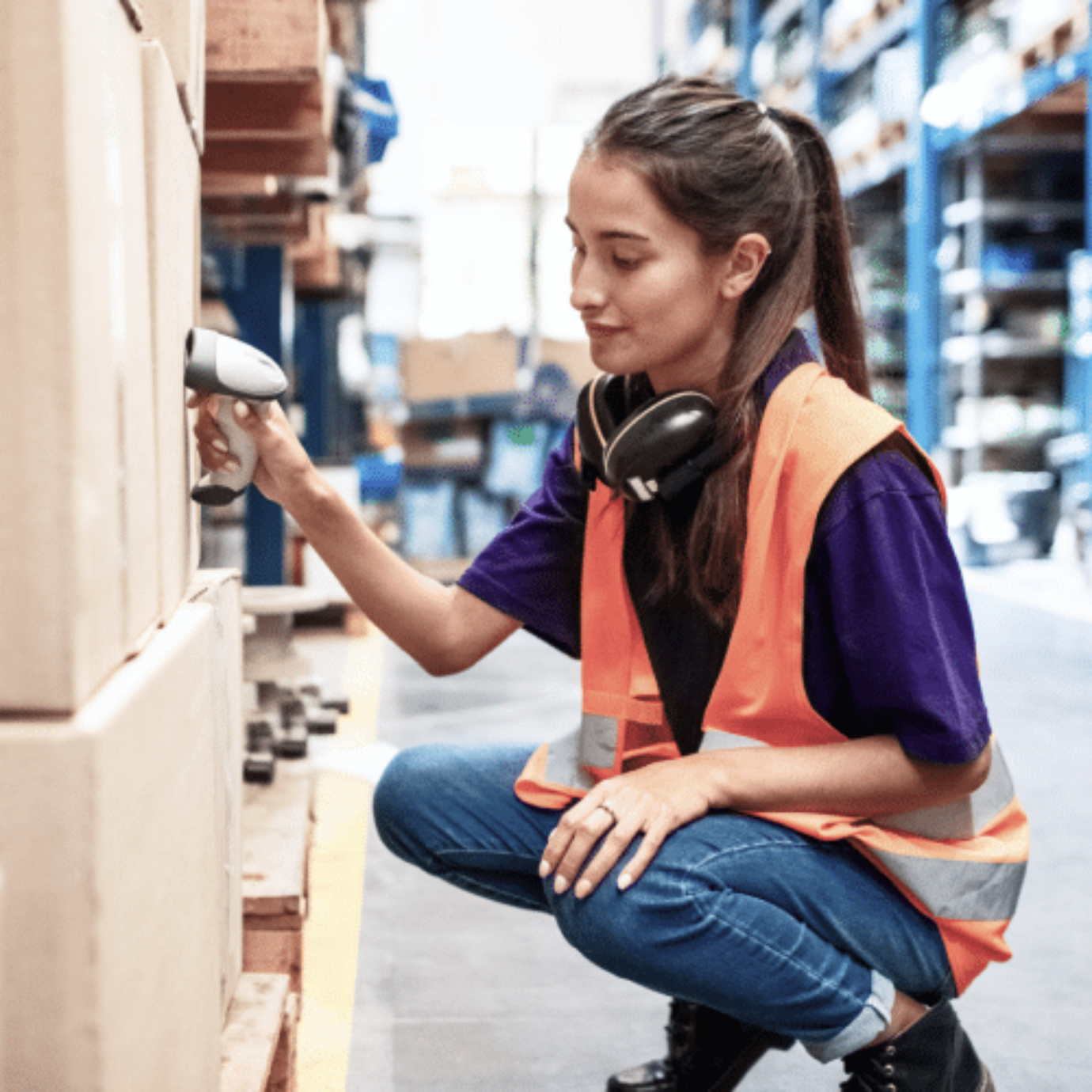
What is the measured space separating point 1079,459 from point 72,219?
731 cm

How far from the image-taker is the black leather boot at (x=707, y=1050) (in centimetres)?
151

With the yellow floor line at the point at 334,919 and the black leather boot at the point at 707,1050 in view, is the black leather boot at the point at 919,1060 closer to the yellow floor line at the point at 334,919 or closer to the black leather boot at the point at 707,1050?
the black leather boot at the point at 707,1050

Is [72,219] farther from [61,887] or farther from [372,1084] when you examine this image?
[372,1084]

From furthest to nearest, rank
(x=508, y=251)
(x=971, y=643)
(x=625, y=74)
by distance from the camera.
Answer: (x=625, y=74)
(x=508, y=251)
(x=971, y=643)

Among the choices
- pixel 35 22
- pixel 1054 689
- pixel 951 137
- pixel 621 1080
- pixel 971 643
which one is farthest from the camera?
pixel 951 137

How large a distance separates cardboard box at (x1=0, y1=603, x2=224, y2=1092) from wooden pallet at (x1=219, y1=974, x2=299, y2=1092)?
46 centimetres

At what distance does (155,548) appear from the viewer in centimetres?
91

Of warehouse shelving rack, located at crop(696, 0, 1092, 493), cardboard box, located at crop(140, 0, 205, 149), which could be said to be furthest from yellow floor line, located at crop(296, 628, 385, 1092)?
warehouse shelving rack, located at crop(696, 0, 1092, 493)

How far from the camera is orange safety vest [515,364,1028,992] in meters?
1.27

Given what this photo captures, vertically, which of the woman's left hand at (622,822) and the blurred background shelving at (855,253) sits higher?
the blurred background shelving at (855,253)

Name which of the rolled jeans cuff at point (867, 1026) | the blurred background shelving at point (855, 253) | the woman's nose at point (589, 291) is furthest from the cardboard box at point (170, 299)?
the blurred background shelving at point (855, 253)

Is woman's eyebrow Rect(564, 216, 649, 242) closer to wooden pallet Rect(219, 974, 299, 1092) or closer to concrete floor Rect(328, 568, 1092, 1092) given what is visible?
wooden pallet Rect(219, 974, 299, 1092)

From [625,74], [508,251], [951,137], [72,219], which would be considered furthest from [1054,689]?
[625,74]

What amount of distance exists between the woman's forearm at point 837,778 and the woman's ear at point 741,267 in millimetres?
479
